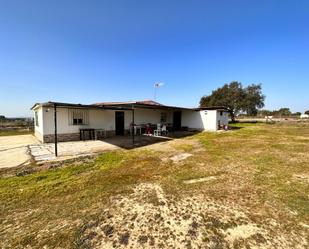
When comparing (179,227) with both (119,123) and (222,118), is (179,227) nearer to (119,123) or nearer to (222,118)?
(119,123)

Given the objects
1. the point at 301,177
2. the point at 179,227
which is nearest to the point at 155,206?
the point at 179,227

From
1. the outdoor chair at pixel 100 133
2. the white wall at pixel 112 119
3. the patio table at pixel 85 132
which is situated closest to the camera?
the white wall at pixel 112 119

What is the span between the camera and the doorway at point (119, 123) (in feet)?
42.4

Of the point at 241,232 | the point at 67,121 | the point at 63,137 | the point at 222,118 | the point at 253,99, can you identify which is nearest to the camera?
the point at 241,232

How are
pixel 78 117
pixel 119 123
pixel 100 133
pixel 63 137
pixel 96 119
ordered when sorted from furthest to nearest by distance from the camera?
pixel 119 123, pixel 100 133, pixel 96 119, pixel 78 117, pixel 63 137

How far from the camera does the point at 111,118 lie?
12508 millimetres

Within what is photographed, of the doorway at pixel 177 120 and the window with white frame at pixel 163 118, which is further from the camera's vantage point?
the doorway at pixel 177 120

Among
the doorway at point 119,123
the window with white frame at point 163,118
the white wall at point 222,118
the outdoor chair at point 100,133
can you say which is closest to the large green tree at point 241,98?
the white wall at point 222,118

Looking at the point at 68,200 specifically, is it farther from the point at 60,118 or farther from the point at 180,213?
the point at 60,118

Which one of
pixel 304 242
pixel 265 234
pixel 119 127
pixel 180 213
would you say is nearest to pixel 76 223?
pixel 180 213

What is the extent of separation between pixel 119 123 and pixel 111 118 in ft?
2.85

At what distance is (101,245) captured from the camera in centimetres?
219

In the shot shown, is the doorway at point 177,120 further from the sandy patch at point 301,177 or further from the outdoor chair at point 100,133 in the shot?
the sandy patch at point 301,177

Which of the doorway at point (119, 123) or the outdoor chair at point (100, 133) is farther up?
the doorway at point (119, 123)
